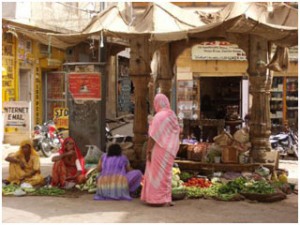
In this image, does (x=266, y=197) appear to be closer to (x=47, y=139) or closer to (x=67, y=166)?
(x=67, y=166)

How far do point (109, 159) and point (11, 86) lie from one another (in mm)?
9697

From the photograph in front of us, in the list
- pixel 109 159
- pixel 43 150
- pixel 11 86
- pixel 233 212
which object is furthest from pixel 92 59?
pixel 233 212

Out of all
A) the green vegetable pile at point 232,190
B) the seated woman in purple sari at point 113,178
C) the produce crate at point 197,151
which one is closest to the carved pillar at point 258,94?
the produce crate at point 197,151

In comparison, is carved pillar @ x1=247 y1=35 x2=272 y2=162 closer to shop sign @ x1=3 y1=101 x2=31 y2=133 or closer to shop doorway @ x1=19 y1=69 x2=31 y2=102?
shop sign @ x1=3 y1=101 x2=31 y2=133

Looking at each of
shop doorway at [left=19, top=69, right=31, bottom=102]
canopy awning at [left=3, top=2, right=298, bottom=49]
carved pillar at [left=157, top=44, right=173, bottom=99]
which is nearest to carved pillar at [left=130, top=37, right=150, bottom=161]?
canopy awning at [left=3, top=2, right=298, bottom=49]

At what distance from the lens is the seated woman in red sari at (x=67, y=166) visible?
29.7 ft

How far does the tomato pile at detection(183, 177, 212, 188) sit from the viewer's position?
9.09m

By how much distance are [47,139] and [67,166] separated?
548 centimetres

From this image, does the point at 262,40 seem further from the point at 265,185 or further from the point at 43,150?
the point at 43,150

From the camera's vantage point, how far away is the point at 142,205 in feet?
26.0

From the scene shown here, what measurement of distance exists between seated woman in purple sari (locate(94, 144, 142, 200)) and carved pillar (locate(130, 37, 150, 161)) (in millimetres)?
2026

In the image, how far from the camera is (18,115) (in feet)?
50.6

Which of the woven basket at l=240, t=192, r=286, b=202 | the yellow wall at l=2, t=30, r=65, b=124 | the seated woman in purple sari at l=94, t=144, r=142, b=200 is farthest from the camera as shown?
the yellow wall at l=2, t=30, r=65, b=124

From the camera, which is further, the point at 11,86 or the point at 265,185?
the point at 11,86
